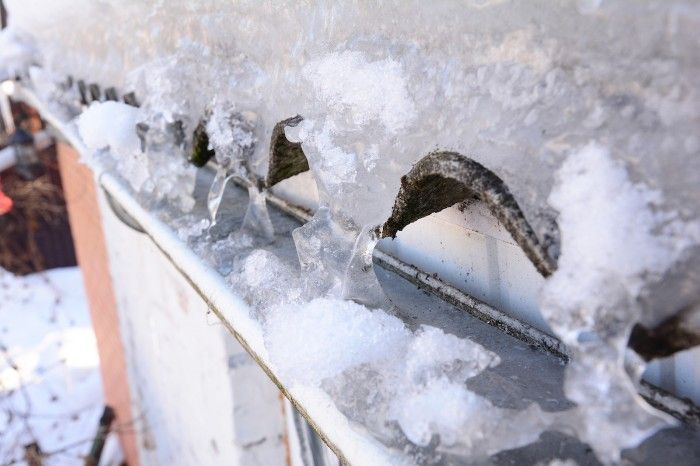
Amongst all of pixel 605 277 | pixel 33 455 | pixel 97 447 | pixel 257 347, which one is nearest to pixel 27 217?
pixel 97 447

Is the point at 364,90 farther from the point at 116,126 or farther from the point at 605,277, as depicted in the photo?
the point at 116,126

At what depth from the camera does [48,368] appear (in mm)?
10031

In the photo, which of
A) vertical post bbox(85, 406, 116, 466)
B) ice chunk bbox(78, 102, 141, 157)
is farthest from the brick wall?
ice chunk bbox(78, 102, 141, 157)

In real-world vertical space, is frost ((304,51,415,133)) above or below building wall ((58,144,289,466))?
above

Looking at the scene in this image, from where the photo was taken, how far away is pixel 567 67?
0.70 metres

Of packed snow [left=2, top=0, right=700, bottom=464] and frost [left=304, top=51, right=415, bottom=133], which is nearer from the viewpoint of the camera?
packed snow [left=2, top=0, right=700, bottom=464]

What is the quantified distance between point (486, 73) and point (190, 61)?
1.23 meters

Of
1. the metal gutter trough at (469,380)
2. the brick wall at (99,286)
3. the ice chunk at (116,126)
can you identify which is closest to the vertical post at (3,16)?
the brick wall at (99,286)

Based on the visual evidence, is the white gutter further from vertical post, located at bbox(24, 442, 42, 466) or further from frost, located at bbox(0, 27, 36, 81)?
vertical post, located at bbox(24, 442, 42, 466)

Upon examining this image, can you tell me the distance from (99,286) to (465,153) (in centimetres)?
703

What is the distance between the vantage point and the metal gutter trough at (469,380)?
28.7 inches

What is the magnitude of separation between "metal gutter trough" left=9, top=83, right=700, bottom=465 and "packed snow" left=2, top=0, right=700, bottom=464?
0.02 metres

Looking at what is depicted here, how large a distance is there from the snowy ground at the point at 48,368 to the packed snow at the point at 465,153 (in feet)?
20.8

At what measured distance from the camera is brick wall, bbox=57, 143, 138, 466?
6.41 meters
